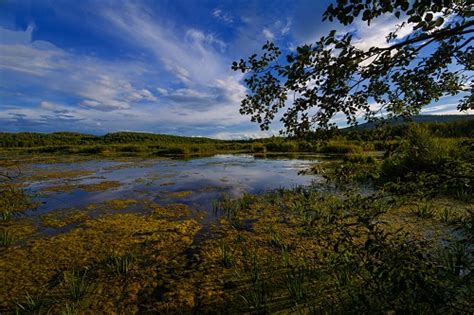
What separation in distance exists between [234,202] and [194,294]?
383 cm

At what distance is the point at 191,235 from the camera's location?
15.5 feet

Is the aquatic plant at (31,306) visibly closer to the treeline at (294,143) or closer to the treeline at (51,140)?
the treeline at (294,143)

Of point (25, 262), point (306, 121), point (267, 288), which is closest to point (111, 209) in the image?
point (25, 262)

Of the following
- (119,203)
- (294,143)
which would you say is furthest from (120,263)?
(119,203)

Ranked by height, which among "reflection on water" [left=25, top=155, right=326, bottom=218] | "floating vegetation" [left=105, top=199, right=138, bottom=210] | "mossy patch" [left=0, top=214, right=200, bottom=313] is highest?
"reflection on water" [left=25, top=155, right=326, bottom=218]

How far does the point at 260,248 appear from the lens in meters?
4.03

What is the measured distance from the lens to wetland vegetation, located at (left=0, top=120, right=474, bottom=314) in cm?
176

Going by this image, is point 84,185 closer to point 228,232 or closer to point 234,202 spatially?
point 234,202

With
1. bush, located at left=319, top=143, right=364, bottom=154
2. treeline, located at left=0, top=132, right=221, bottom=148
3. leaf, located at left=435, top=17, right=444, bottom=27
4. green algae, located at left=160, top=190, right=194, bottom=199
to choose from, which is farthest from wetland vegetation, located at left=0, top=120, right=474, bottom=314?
treeline, located at left=0, top=132, right=221, bottom=148

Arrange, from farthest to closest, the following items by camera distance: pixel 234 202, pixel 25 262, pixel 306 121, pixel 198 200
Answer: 1. pixel 198 200
2. pixel 234 202
3. pixel 25 262
4. pixel 306 121

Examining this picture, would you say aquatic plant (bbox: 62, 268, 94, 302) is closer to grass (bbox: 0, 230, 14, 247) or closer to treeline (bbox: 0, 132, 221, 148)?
grass (bbox: 0, 230, 14, 247)

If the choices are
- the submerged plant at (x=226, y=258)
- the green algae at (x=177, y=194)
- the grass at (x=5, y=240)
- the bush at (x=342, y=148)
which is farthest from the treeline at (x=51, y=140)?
the submerged plant at (x=226, y=258)

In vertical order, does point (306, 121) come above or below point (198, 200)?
above

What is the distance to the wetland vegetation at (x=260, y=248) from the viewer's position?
1756mm
